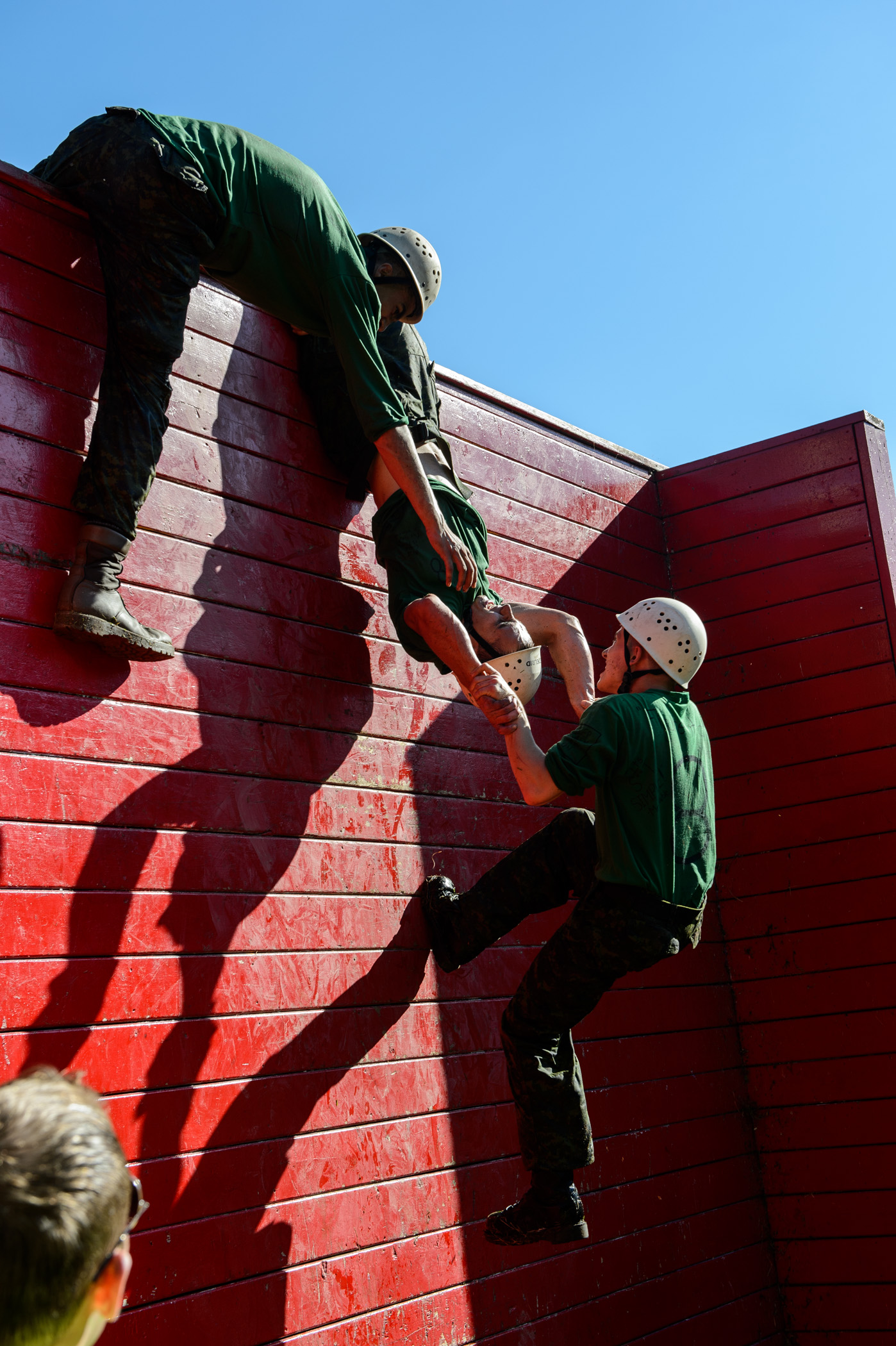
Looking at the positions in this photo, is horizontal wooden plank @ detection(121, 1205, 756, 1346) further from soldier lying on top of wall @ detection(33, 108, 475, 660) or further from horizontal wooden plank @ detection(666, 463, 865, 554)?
horizontal wooden plank @ detection(666, 463, 865, 554)

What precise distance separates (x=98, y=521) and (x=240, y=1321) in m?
2.38

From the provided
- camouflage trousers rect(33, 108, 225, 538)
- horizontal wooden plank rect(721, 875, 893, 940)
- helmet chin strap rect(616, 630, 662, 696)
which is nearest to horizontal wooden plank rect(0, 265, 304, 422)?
camouflage trousers rect(33, 108, 225, 538)

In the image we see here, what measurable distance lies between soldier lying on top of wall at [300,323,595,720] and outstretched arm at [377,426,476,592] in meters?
0.11

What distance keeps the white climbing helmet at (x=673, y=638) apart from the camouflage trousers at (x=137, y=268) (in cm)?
171

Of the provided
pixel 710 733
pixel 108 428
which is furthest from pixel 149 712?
pixel 710 733

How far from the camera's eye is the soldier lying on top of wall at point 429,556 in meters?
4.24

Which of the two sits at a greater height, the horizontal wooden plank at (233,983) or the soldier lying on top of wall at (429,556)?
the soldier lying on top of wall at (429,556)

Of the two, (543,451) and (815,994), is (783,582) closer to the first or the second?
(543,451)

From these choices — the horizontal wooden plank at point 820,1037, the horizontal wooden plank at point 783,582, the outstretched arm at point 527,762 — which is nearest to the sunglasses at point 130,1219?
the outstretched arm at point 527,762

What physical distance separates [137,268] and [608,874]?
245cm

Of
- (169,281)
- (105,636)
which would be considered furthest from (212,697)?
(169,281)

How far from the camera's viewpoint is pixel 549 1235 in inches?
148

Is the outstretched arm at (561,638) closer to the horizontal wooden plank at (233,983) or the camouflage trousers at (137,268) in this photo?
the horizontal wooden plank at (233,983)

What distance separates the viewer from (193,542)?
409 cm
